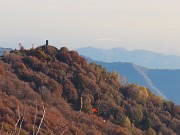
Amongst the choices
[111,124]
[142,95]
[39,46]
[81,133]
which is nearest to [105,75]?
[142,95]

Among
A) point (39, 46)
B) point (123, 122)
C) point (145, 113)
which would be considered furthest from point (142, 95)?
point (39, 46)

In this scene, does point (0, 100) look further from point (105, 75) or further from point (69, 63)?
point (105, 75)

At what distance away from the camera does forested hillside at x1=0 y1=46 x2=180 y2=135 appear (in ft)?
135

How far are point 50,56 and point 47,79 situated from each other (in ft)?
21.1

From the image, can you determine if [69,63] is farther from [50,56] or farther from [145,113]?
[145,113]

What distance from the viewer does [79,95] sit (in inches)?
1875

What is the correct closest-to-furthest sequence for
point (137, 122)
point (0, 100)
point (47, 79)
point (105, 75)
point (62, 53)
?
point (0, 100) < point (47, 79) < point (137, 122) < point (62, 53) < point (105, 75)

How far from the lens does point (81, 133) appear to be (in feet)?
125

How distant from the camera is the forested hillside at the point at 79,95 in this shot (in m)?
41.2

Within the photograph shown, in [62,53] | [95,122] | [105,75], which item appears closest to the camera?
[95,122]

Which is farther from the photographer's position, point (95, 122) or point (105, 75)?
point (105, 75)

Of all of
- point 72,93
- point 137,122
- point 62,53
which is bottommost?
point 137,122

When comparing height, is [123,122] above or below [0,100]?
below

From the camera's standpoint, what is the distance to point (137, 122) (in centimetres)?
4997
